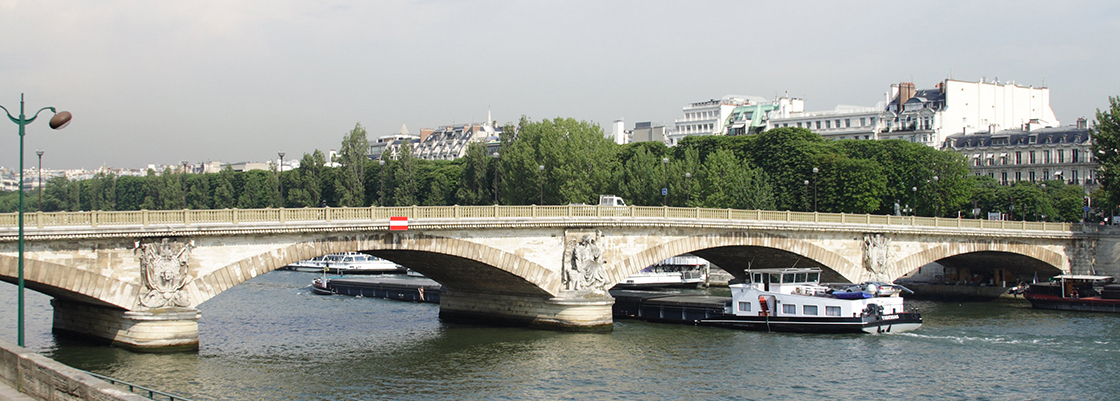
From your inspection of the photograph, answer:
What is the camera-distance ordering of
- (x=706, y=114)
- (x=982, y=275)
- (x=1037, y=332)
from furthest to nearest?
(x=706, y=114) < (x=982, y=275) < (x=1037, y=332)

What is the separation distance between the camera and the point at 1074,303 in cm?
6756

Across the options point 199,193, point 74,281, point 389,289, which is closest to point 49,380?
point 74,281

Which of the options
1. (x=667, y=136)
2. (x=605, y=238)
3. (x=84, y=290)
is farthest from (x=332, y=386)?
(x=667, y=136)

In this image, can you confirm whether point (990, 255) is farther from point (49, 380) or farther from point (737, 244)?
point (49, 380)

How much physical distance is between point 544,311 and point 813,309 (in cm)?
1384

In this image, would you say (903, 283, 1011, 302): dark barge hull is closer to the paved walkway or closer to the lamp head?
the lamp head

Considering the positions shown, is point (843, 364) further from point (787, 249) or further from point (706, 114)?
point (706, 114)

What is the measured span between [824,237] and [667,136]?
388 ft

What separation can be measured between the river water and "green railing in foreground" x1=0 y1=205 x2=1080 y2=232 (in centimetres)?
565

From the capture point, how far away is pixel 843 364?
45375mm

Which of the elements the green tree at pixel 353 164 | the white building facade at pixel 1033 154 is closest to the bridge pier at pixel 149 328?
the green tree at pixel 353 164

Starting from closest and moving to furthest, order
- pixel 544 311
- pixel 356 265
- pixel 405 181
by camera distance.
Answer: pixel 544 311, pixel 356 265, pixel 405 181

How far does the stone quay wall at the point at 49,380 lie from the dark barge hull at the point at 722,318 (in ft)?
125

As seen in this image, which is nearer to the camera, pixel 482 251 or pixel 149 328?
pixel 149 328
